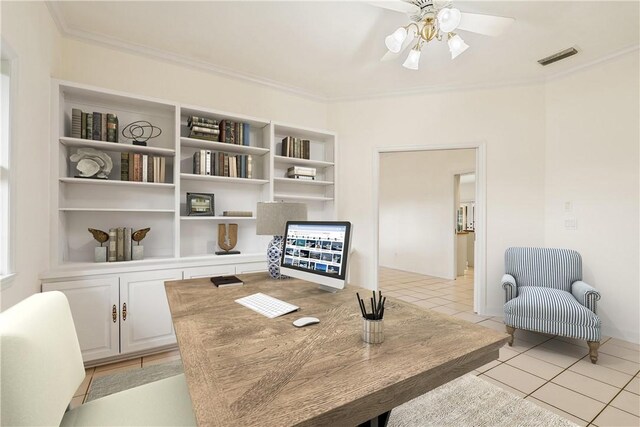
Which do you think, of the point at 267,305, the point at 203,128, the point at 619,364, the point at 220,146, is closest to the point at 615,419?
the point at 619,364

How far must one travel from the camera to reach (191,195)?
2939 mm

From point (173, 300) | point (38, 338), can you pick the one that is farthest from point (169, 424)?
point (173, 300)

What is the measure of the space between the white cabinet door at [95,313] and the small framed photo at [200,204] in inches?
34.3

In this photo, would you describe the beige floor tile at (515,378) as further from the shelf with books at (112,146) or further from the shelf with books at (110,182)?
the shelf with books at (112,146)

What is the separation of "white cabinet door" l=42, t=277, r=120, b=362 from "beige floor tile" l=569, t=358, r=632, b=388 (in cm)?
358

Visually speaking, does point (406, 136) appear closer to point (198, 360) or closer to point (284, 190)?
point (284, 190)

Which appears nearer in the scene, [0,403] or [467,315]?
[0,403]

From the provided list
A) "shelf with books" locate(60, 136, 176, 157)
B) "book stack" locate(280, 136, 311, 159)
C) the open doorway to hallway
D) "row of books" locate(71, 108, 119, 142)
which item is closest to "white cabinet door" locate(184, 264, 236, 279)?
"shelf with books" locate(60, 136, 176, 157)

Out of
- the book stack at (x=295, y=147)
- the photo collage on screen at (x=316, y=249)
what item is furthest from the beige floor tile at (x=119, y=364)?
the book stack at (x=295, y=147)

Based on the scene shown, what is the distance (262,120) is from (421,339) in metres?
2.78

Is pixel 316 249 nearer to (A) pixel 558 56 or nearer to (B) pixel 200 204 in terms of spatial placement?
(B) pixel 200 204

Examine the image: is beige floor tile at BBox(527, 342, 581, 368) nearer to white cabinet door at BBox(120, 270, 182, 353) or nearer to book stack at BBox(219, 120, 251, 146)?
white cabinet door at BBox(120, 270, 182, 353)

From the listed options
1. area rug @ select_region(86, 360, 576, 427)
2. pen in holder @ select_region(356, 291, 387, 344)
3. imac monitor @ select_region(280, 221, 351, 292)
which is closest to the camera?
pen in holder @ select_region(356, 291, 387, 344)

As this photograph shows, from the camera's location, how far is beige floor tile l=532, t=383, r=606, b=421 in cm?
180
